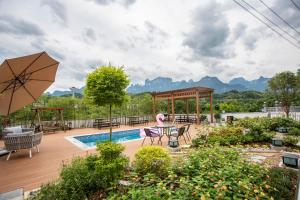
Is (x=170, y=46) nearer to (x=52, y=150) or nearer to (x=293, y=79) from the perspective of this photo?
(x=293, y=79)

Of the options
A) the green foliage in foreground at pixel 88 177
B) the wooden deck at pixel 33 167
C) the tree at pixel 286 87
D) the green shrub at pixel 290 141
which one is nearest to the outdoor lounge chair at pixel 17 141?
the wooden deck at pixel 33 167

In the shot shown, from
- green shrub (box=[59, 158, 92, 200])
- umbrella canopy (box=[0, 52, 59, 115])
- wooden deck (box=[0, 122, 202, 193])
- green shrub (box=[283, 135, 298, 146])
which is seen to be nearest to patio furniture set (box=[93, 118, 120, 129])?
wooden deck (box=[0, 122, 202, 193])

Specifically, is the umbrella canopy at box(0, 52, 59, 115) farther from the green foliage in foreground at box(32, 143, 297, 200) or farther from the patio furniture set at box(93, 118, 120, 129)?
the patio furniture set at box(93, 118, 120, 129)

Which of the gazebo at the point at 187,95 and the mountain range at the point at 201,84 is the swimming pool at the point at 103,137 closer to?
the gazebo at the point at 187,95

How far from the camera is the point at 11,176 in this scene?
161 inches

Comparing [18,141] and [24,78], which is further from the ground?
[24,78]

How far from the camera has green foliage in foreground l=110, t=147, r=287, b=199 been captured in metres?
2.09

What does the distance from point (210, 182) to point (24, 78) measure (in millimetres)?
5851

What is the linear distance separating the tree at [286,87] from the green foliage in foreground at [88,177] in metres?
13.9

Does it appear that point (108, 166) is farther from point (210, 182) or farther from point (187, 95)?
point (187, 95)

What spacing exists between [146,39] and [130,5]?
504 cm

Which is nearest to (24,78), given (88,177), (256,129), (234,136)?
(88,177)

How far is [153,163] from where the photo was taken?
3.14 m

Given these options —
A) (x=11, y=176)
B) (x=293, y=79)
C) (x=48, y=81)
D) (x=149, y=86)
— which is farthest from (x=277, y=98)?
(x=149, y=86)
